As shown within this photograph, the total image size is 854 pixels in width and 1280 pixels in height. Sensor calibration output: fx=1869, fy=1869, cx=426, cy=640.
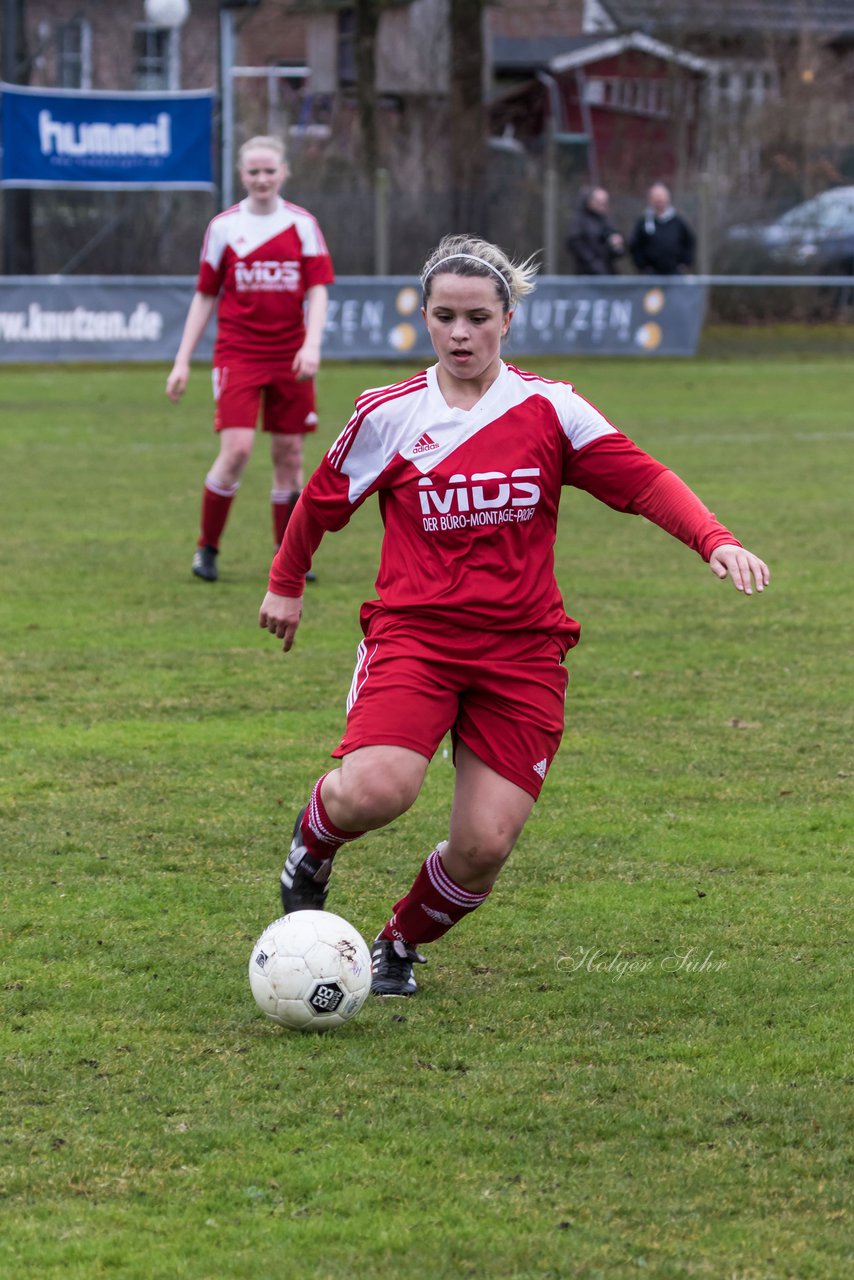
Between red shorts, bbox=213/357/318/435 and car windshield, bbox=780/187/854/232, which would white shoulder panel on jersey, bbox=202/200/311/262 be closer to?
red shorts, bbox=213/357/318/435

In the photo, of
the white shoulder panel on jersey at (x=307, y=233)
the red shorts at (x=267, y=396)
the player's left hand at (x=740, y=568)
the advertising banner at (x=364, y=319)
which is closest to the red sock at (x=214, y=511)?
the red shorts at (x=267, y=396)

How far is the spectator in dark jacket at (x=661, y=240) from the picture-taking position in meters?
23.8

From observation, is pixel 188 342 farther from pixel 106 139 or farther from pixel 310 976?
pixel 106 139

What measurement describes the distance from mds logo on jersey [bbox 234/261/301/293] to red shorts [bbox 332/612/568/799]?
562 centimetres

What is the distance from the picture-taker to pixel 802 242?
27.1 m

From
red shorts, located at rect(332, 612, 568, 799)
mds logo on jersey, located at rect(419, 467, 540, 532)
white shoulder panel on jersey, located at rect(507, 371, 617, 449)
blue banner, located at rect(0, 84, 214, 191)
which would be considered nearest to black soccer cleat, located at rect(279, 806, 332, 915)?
red shorts, located at rect(332, 612, 568, 799)

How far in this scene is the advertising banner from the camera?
20969 millimetres

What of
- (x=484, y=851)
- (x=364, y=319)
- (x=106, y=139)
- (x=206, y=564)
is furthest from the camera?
(x=106, y=139)

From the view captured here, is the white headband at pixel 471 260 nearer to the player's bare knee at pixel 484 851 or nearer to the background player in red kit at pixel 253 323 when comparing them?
the player's bare knee at pixel 484 851

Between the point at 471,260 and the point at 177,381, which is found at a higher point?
the point at 471,260

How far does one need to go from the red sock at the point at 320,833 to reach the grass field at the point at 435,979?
0.34m

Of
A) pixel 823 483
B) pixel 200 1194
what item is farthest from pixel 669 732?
pixel 823 483

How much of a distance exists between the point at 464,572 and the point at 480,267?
0.66 metres

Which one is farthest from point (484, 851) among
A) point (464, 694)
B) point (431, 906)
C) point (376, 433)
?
point (376, 433)
